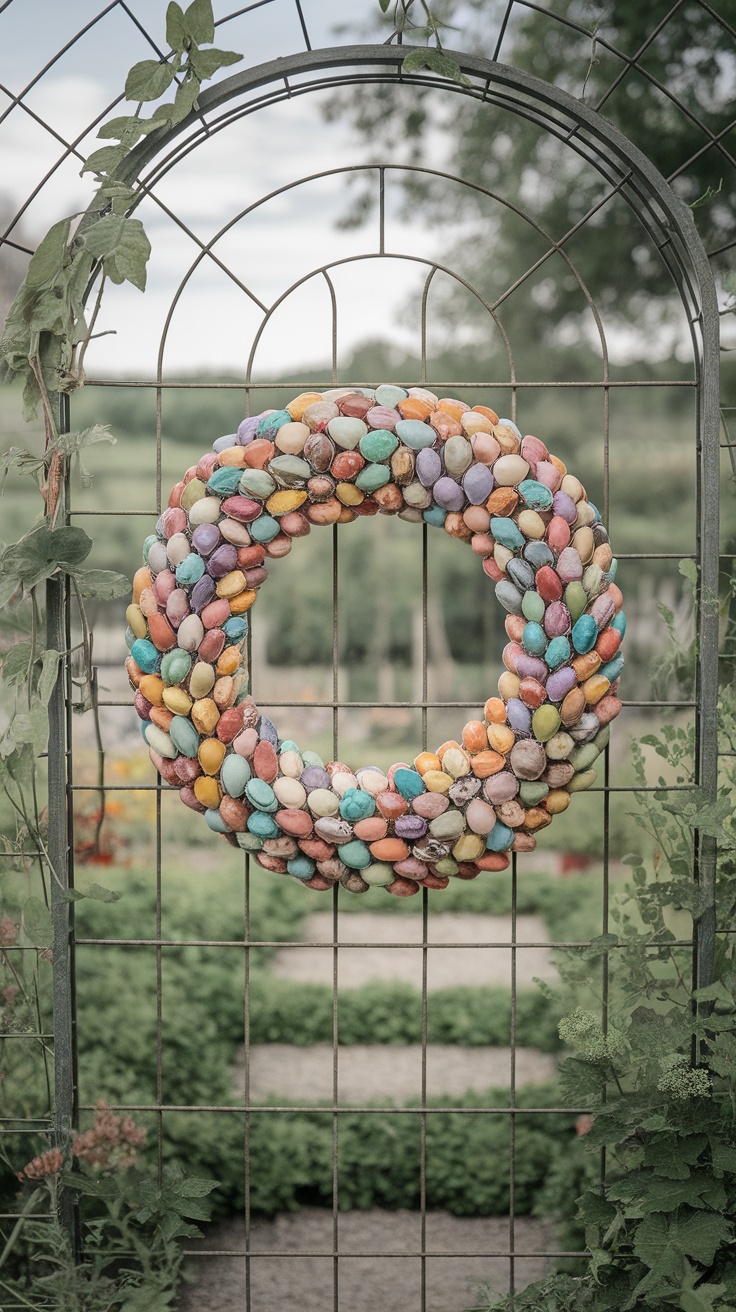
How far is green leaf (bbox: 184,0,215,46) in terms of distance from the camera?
6.43 ft

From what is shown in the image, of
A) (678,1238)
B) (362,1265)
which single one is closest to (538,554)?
(678,1238)

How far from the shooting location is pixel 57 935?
83.2 inches

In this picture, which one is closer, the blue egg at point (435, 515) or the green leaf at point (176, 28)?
the green leaf at point (176, 28)

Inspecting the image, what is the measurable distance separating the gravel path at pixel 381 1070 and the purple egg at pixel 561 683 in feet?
5.97

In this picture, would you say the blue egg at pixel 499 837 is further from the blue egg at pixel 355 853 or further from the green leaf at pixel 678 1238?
the green leaf at pixel 678 1238

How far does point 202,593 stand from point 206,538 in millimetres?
96

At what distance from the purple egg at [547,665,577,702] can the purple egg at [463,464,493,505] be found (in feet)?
1.09

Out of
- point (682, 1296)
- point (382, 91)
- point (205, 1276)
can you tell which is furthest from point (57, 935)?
point (382, 91)

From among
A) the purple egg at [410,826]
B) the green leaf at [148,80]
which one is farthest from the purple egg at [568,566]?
the green leaf at [148,80]

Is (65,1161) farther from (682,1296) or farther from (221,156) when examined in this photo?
(221,156)

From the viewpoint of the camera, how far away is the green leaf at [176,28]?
1955mm

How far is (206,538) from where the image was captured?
1.99m

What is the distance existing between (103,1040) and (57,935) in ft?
3.94

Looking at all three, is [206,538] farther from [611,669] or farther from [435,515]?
[611,669]
